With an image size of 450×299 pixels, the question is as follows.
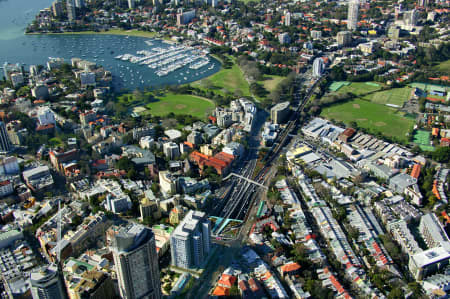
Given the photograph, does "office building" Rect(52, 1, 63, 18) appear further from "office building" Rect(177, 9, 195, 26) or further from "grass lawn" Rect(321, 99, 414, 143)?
"grass lawn" Rect(321, 99, 414, 143)

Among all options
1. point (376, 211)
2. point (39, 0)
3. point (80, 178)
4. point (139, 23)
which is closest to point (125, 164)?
point (80, 178)

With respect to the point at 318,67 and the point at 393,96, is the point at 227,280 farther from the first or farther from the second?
Result: the point at 318,67

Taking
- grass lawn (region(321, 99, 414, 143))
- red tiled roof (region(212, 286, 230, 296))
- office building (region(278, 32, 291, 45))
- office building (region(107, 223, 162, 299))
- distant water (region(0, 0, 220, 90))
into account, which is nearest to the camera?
office building (region(107, 223, 162, 299))

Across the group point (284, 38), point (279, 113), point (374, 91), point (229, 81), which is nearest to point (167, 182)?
point (279, 113)

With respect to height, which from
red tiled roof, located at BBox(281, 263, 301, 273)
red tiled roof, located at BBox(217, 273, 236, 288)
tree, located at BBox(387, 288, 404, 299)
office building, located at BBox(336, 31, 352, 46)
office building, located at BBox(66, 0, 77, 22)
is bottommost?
tree, located at BBox(387, 288, 404, 299)

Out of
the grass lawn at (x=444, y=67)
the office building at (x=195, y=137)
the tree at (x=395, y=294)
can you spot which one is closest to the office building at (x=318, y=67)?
the grass lawn at (x=444, y=67)

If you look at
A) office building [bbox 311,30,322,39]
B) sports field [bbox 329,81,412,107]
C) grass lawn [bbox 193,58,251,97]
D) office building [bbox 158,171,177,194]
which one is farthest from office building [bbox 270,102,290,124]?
office building [bbox 311,30,322,39]

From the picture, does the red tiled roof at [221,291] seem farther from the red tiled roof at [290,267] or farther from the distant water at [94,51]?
the distant water at [94,51]

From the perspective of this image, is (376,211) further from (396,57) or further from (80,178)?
(396,57)
